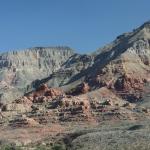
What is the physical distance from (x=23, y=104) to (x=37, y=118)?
1741cm

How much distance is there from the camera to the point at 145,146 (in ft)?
231

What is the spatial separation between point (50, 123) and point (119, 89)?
3844 centimetres

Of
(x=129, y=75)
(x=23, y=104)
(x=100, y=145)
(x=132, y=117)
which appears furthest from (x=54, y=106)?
(x=100, y=145)

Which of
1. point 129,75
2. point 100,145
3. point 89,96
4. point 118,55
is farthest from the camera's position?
point 118,55

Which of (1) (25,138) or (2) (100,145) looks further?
(1) (25,138)

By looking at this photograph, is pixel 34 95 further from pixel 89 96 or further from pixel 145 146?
pixel 145 146

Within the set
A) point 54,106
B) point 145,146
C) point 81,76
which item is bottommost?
point 145,146

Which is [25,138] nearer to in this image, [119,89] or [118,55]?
[119,89]

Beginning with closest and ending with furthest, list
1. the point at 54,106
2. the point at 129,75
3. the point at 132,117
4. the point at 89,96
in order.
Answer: the point at 132,117, the point at 54,106, the point at 89,96, the point at 129,75

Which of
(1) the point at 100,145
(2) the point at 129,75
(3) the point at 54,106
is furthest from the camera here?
(2) the point at 129,75

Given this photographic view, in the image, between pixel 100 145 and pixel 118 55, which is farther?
pixel 118 55

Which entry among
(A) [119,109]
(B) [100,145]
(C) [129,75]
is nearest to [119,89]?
(C) [129,75]

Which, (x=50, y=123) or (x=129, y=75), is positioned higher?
(x=129, y=75)

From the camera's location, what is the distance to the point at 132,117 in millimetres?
129125
